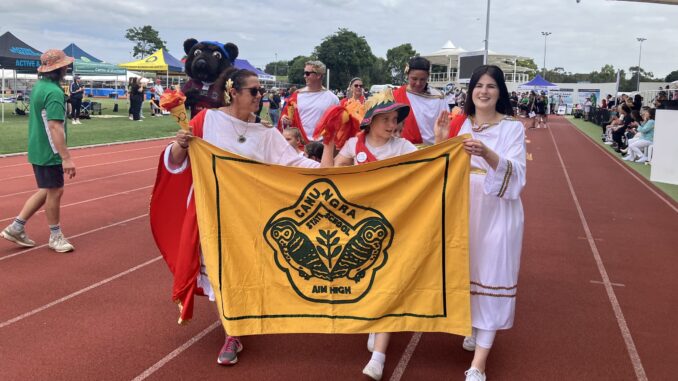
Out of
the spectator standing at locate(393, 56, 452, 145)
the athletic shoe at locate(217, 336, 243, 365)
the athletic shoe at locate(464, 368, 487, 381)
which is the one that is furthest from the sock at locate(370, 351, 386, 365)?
the spectator standing at locate(393, 56, 452, 145)

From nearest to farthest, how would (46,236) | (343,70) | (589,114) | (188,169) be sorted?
(188,169), (46,236), (589,114), (343,70)

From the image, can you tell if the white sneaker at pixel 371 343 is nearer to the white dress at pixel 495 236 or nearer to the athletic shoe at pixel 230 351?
the white dress at pixel 495 236

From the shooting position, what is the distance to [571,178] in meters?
12.6

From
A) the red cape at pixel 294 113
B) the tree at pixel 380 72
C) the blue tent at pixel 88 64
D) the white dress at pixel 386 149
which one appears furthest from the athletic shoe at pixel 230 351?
the tree at pixel 380 72

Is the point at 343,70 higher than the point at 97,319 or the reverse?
higher

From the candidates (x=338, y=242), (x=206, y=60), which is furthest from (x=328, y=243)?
(x=206, y=60)

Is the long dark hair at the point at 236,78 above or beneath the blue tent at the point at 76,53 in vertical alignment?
beneath

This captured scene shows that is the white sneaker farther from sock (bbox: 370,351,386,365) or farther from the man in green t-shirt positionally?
the man in green t-shirt

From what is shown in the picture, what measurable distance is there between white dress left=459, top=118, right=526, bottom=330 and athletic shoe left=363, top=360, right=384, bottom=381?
2.08 feet

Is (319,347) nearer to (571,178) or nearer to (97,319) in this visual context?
(97,319)

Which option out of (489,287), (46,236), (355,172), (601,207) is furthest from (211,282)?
(601,207)

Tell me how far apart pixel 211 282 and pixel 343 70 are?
5257 cm

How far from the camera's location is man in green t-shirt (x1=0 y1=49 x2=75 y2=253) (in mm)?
5719

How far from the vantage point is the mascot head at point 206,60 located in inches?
246
